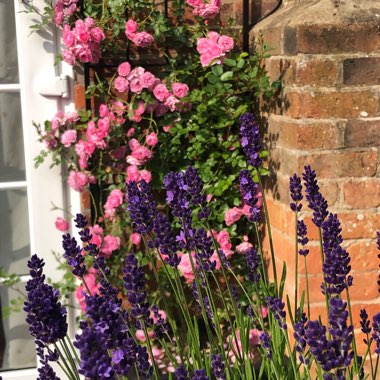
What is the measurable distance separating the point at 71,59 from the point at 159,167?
1.99ft

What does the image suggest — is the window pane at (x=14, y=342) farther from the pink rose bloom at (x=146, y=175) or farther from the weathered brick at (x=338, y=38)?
the weathered brick at (x=338, y=38)

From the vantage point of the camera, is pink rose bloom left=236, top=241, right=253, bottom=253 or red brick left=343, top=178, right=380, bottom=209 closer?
red brick left=343, top=178, right=380, bottom=209

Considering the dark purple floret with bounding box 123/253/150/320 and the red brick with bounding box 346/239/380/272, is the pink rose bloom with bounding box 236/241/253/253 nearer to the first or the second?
the red brick with bounding box 346/239/380/272

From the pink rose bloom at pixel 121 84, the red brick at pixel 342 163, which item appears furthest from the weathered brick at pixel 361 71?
the pink rose bloom at pixel 121 84

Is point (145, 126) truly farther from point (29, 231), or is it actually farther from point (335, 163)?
point (335, 163)

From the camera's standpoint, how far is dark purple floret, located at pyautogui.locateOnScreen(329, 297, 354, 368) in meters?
1.11

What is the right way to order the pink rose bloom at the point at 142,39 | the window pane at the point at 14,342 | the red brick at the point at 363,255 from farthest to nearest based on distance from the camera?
the window pane at the point at 14,342 → the pink rose bloom at the point at 142,39 → the red brick at the point at 363,255

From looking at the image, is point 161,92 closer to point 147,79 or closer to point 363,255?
point 147,79

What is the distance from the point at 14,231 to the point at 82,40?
0.92 meters

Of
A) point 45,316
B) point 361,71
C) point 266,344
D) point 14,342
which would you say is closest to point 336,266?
point 266,344

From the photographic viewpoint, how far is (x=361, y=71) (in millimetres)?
2555

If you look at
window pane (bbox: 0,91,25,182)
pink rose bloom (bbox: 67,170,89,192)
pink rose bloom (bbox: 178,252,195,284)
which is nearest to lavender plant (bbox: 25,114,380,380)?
pink rose bloom (bbox: 178,252,195,284)

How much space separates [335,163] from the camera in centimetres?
260

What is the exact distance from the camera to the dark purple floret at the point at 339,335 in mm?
1115
